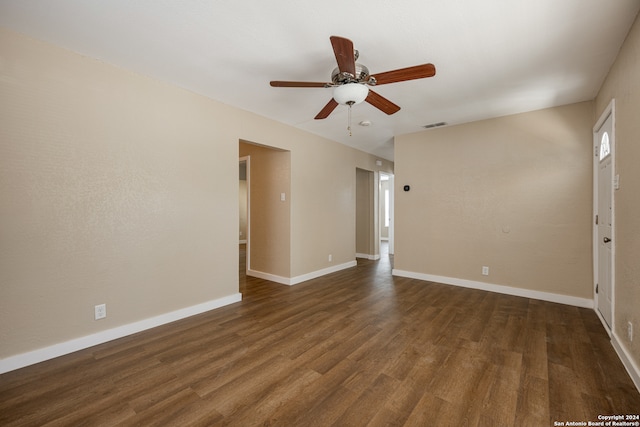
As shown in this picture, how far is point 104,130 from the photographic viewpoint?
2.49m

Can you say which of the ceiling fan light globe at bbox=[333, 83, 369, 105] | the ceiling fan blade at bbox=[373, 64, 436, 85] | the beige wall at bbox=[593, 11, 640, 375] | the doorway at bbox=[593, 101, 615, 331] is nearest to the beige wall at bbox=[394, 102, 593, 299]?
the doorway at bbox=[593, 101, 615, 331]

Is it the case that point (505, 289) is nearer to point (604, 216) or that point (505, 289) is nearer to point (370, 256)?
point (604, 216)

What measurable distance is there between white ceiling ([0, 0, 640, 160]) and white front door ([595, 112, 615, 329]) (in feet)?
2.10

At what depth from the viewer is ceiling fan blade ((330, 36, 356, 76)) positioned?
5.50ft

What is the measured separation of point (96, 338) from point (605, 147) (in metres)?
5.38

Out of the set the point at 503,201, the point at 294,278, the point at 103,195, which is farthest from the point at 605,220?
the point at 103,195

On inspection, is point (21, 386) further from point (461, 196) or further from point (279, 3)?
point (461, 196)

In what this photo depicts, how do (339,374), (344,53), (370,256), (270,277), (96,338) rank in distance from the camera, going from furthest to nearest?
(370,256), (270,277), (96,338), (339,374), (344,53)

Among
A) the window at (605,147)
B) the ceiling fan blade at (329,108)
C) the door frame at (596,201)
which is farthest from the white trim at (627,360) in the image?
the ceiling fan blade at (329,108)

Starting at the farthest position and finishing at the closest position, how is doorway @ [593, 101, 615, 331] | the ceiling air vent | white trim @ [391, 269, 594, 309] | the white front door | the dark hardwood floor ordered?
1. the ceiling air vent
2. white trim @ [391, 269, 594, 309]
3. the white front door
4. doorway @ [593, 101, 615, 331]
5. the dark hardwood floor

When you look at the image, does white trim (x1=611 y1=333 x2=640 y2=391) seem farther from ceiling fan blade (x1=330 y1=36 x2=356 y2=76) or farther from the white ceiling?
ceiling fan blade (x1=330 y1=36 x2=356 y2=76)

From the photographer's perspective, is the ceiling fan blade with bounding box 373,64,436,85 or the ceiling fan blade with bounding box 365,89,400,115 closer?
the ceiling fan blade with bounding box 373,64,436,85

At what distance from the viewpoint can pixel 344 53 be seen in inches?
71.5

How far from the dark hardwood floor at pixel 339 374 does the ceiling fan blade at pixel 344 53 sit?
227 centimetres
